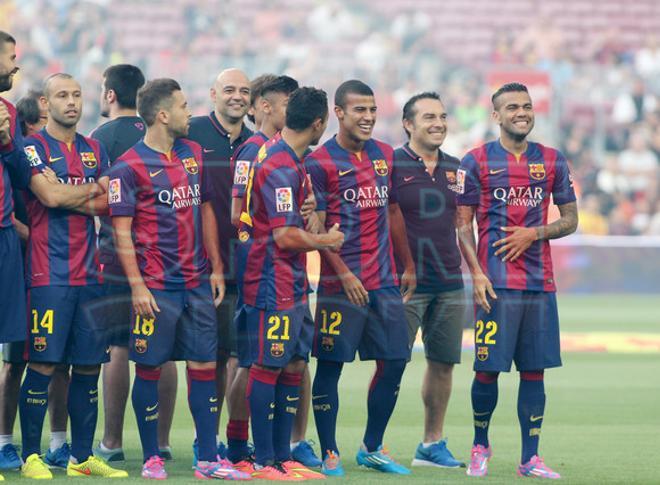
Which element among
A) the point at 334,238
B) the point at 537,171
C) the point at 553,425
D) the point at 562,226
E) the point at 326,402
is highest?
the point at 537,171

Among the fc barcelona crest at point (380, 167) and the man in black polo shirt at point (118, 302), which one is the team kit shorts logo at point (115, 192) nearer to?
the man in black polo shirt at point (118, 302)

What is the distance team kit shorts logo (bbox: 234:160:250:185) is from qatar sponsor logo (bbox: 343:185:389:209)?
0.58 metres

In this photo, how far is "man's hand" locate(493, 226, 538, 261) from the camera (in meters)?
7.11

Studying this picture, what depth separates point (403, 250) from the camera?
7.66 metres

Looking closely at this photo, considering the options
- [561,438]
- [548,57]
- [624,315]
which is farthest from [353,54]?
[561,438]

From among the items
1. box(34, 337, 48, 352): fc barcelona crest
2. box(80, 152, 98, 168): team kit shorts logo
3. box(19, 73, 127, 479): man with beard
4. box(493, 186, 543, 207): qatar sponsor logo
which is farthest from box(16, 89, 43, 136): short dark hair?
box(493, 186, 543, 207): qatar sponsor logo

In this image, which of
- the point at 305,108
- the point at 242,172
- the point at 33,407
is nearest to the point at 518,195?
the point at 305,108

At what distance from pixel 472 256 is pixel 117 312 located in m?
2.09

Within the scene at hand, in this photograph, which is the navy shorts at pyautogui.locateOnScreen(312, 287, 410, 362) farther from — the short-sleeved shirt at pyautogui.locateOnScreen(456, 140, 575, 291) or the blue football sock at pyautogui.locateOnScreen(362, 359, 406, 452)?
the short-sleeved shirt at pyautogui.locateOnScreen(456, 140, 575, 291)

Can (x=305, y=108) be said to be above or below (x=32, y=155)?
above

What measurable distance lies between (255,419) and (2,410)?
57.8 inches

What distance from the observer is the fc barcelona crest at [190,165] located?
22.2 ft

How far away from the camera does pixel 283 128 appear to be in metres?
7.13

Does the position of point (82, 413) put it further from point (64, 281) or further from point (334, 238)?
point (334, 238)
